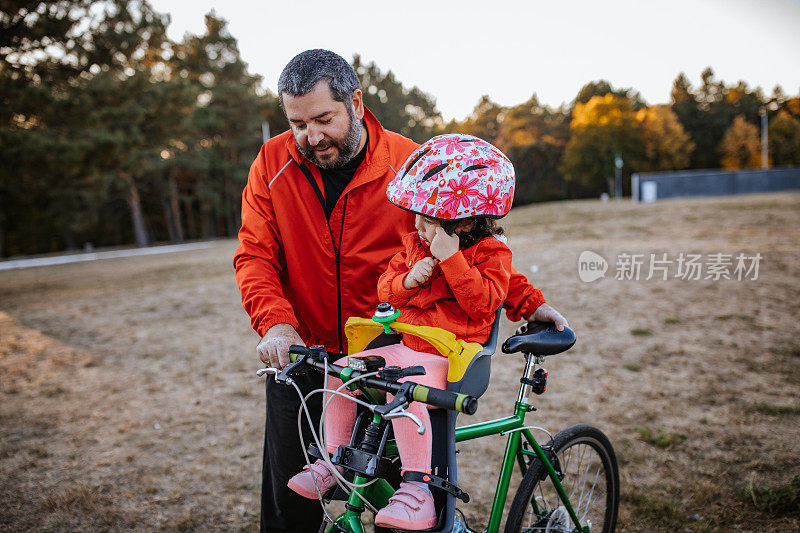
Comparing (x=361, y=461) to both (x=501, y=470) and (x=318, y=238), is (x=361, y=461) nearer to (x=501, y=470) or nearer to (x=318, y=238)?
(x=501, y=470)

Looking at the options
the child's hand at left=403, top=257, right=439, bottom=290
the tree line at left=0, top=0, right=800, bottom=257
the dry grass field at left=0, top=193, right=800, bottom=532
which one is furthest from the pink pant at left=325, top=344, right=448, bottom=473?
the tree line at left=0, top=0, right=800, bottom=257

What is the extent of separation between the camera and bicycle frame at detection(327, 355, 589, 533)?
6.13ft

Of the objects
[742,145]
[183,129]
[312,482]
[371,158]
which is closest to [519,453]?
[312,482]

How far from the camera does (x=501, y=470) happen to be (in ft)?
7.46

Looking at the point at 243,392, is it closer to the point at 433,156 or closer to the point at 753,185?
the point at 433,156

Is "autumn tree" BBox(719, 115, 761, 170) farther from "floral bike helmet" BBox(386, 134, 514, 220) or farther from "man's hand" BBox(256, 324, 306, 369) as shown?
"man's hand" BBox(256, 324, 306, 369)

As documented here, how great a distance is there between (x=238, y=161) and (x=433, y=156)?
144 ft

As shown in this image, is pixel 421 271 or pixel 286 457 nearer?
pixel 421 271

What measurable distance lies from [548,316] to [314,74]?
4.76 ft

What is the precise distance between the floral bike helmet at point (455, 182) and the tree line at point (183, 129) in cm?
823

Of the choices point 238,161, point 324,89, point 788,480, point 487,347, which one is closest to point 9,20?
point 324,89

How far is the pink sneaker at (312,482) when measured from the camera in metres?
1.83

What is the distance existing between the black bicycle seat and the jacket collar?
38.7 inches

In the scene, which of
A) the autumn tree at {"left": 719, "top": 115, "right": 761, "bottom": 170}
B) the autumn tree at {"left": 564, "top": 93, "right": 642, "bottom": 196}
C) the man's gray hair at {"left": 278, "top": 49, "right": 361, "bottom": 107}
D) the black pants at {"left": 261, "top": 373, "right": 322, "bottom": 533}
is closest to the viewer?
the man's gray hair at {"left": 278, "top": 49, "right": 361, "bottom": 107}
